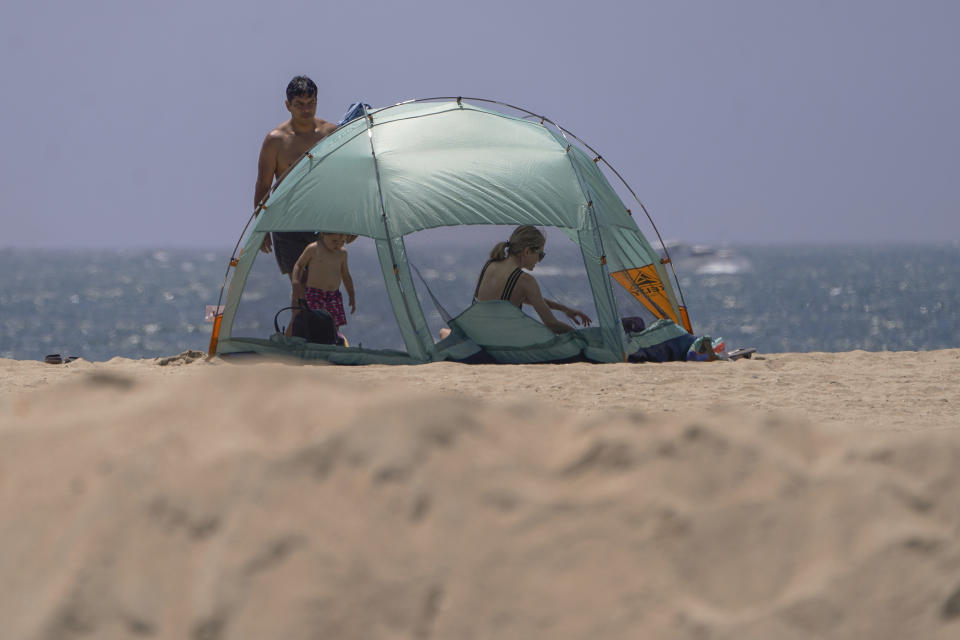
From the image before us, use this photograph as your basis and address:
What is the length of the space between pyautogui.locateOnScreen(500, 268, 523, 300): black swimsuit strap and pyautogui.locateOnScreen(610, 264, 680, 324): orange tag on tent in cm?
91

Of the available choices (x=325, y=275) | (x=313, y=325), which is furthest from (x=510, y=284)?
(x=313, y=325)

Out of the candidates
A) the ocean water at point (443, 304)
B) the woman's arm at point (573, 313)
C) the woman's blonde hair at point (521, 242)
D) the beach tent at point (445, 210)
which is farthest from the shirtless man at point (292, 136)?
the woman's arm at point (573, 313)

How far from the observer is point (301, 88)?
8695 mm

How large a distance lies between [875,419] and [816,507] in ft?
9.14

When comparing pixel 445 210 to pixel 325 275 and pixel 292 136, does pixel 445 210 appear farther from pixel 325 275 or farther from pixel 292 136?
pixel 292 136

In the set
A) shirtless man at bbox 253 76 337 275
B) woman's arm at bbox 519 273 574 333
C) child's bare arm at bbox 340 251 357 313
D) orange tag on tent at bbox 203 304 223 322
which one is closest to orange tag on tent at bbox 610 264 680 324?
woman's arm at bbox 519 273 574 333

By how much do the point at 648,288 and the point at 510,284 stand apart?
1.47 meters

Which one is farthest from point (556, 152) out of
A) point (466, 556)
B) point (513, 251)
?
point (466, 556)

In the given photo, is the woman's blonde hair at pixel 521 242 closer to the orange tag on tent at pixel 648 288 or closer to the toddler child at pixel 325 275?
the orange tag on tent at pixel 648 288

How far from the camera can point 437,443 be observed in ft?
10.4

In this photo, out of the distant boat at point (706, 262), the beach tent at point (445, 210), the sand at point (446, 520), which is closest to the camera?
the sand at point (446, 520)

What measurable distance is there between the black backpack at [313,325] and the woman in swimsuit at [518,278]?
124cm

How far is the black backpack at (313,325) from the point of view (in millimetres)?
8133

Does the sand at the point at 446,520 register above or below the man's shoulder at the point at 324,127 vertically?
below
